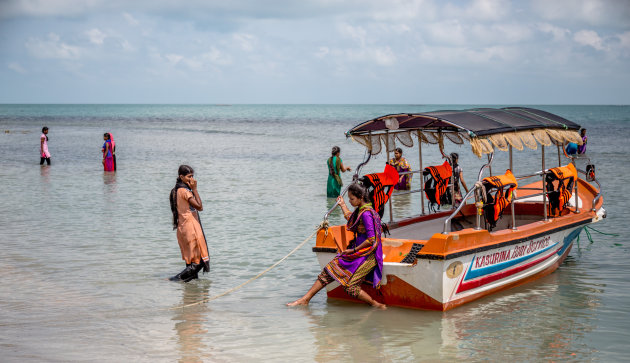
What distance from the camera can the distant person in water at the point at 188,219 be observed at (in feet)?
28.0

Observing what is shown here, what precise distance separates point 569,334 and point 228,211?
9081 mm

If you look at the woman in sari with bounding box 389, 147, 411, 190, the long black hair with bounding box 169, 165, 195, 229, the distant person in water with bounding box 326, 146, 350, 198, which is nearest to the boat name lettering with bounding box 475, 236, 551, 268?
the long black hair with bounding box 169, 165, 195, 229

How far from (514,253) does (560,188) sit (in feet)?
5.67

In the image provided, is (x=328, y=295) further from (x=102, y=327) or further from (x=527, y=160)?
(x=527, y=160)

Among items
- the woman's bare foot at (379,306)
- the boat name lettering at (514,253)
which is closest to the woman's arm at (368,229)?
the woman's bare foot at (379,306)

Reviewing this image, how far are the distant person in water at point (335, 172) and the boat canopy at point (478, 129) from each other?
4588mm

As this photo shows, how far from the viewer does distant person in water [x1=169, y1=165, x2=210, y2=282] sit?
8547 mm

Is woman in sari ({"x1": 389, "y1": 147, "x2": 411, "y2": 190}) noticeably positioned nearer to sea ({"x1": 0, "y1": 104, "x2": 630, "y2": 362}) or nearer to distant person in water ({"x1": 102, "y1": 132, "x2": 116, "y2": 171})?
sea ({"x1": 0, "y1": 104, "x2": 630, "y2": 362})

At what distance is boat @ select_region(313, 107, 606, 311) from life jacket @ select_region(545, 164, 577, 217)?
14mm

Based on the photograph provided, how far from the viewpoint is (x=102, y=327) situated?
7367 millimetres

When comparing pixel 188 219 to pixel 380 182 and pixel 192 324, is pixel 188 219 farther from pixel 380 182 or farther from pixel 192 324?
pixel 380 182

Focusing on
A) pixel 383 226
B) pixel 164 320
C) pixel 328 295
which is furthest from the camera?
pixel 383 226

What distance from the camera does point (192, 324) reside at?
24.6 ft

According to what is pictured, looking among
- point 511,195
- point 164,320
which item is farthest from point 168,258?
point 511,195
